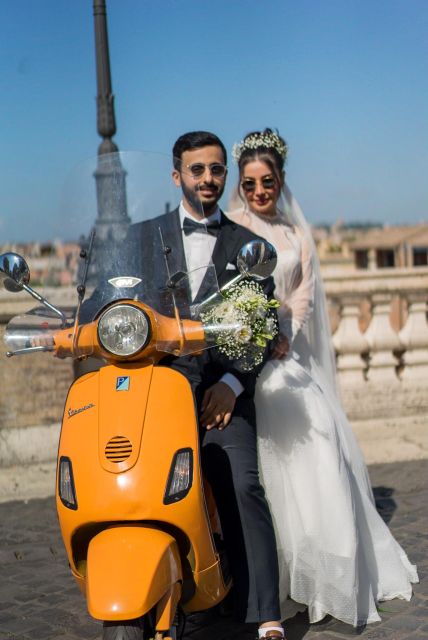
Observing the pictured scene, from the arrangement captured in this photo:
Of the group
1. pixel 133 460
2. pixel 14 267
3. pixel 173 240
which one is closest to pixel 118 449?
pixel 133 460

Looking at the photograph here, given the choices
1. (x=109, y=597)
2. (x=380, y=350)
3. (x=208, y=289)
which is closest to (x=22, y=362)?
(x=380, y=350)

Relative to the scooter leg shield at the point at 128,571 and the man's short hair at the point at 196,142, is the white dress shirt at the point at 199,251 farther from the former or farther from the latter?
the scooter leg shield at the point at 128,571

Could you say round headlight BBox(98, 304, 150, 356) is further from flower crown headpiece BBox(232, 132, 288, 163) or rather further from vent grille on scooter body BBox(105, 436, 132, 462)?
flower crown headpiece BBox(232, 132, 288, 163)

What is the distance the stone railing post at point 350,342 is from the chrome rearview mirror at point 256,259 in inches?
170

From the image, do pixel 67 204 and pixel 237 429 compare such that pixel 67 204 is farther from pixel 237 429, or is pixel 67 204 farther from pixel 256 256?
pixel 237 429

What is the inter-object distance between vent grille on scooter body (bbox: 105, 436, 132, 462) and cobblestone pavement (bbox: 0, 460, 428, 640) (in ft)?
3.98

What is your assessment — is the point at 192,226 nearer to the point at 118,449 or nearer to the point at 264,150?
the point at 118,449

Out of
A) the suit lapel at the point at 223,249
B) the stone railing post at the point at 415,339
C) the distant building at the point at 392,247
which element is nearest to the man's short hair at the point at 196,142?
the suit lapel at the point at 223,249

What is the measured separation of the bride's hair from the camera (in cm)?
474

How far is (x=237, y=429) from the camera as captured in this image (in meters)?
3.69

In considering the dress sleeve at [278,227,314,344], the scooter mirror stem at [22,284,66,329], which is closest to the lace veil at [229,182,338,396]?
the dress sleeve at [278,227,314,344]

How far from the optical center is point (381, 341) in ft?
25.0

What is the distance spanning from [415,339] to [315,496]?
3.86 metres

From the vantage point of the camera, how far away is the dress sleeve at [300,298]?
4712 millimetres
